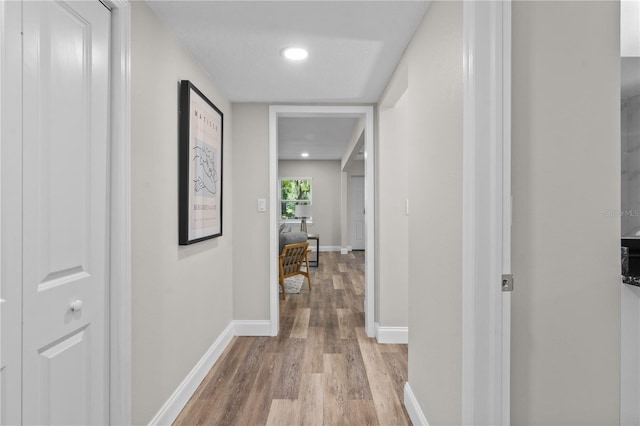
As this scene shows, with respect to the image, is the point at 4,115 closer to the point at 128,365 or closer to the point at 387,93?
the point at 128,365

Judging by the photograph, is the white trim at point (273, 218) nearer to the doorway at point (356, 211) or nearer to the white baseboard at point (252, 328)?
the white baseboard at point (252, 328)

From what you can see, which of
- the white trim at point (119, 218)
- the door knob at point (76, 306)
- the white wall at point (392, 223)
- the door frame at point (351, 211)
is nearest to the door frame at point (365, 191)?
the white wall at point (392, 223)

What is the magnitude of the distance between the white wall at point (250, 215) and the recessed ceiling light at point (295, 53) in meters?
1.01

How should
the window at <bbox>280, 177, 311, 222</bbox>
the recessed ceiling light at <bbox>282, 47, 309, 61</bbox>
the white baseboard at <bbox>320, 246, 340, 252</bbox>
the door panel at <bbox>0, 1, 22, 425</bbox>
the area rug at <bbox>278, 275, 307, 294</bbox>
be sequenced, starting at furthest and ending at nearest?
the white baseboard at <bbox>320, 246, 340, 252</bbox> → the window at <bbox>280, 177, 311, 222</bbox> → the area rug at <bbox>278, 275, 307, 294</bbox> → the recessed ceiling light at <bbox>282, 47, 309, 61</bbox> → the door panel at <bbox>0, 1, 22, 425</bbox>

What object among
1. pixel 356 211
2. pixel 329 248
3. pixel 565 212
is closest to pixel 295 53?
pixel 565 212

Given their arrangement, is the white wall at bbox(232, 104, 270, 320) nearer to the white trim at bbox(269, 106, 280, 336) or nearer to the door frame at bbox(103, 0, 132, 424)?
the white trim at bbox(269, 106, 280, 336)

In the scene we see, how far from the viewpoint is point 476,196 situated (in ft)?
3.84

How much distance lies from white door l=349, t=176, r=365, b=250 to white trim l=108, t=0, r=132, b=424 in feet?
25.5

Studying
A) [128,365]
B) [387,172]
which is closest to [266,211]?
[387,172]

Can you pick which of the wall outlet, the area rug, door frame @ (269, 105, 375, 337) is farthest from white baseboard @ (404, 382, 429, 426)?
the area rug

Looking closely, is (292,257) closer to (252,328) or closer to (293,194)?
(252,328)

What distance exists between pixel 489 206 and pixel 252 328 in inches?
103

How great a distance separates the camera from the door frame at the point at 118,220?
1.43m

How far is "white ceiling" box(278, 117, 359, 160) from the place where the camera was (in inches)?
189
